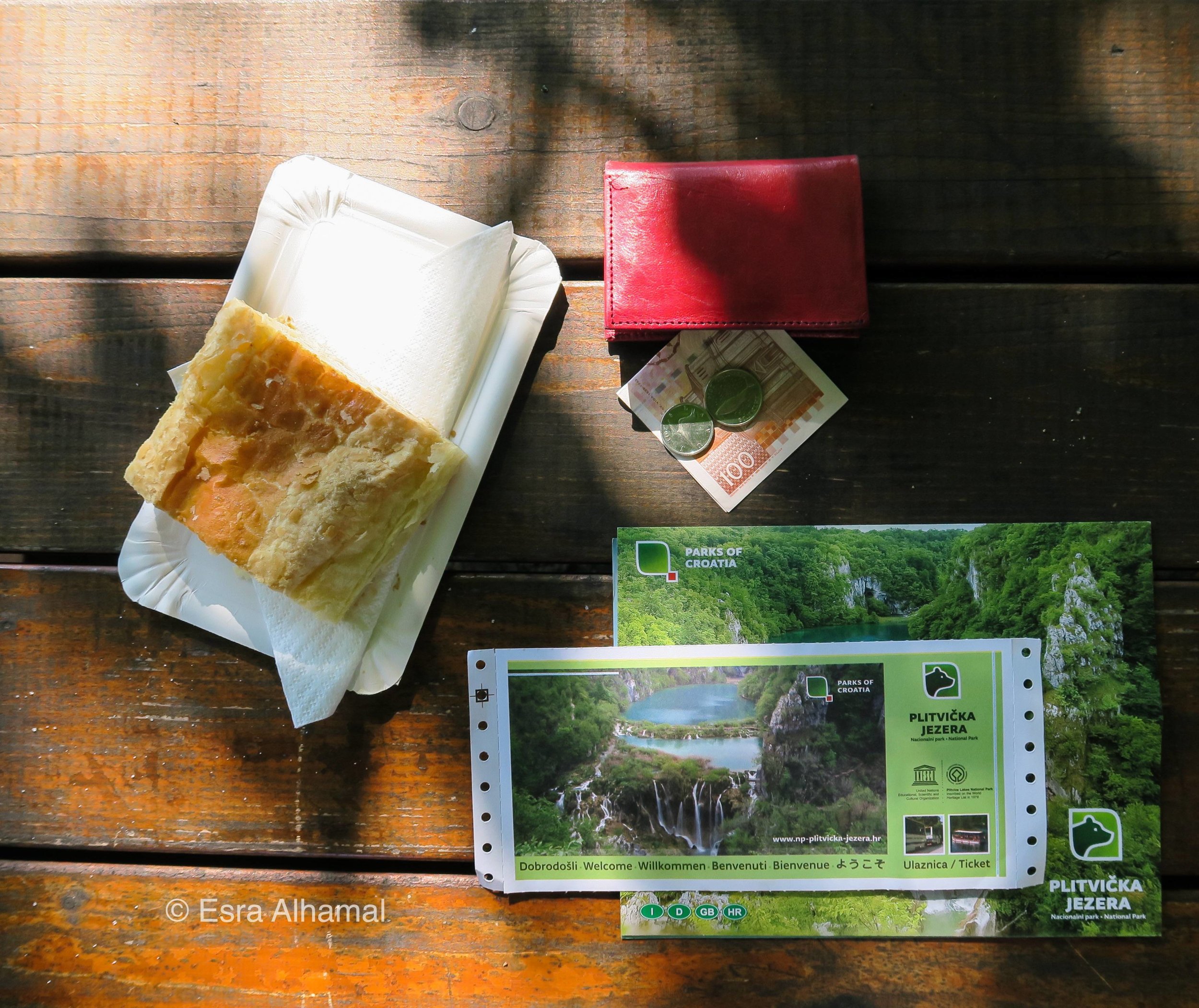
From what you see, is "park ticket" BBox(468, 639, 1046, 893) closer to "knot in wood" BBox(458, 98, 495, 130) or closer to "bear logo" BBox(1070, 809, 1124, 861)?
"bear logo" BBox(1070, 809, 1124, 861)

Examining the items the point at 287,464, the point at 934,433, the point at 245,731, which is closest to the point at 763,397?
the point at 934,433

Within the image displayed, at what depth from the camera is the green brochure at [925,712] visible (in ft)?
2.84

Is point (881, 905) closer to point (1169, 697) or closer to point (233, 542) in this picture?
point (1169, 697)

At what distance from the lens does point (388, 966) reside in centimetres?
88

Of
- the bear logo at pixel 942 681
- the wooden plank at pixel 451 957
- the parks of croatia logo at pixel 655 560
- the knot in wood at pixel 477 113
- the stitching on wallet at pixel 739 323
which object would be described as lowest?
the wooden plank at pixel 451 957

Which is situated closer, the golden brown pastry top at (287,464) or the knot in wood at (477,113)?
the golden brown pastry top at (287,464)

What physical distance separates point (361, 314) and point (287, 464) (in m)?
0.20

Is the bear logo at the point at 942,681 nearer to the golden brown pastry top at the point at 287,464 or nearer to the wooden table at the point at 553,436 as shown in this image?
the wooden table at the point at 553,436

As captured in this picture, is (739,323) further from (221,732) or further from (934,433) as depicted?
(221,732)

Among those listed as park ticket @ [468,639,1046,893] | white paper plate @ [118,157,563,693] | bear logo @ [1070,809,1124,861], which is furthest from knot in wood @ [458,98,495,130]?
bear logo @ [1070,809,1124,861]

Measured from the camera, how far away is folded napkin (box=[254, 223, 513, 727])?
2.80 ft

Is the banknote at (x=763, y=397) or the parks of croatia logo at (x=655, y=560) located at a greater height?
the banknote at (x=763, y=397)

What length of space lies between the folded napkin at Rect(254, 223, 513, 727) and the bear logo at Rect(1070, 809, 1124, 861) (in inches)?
33.8


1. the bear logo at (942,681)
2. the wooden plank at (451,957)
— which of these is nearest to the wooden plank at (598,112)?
the bear logo at (942,681)
